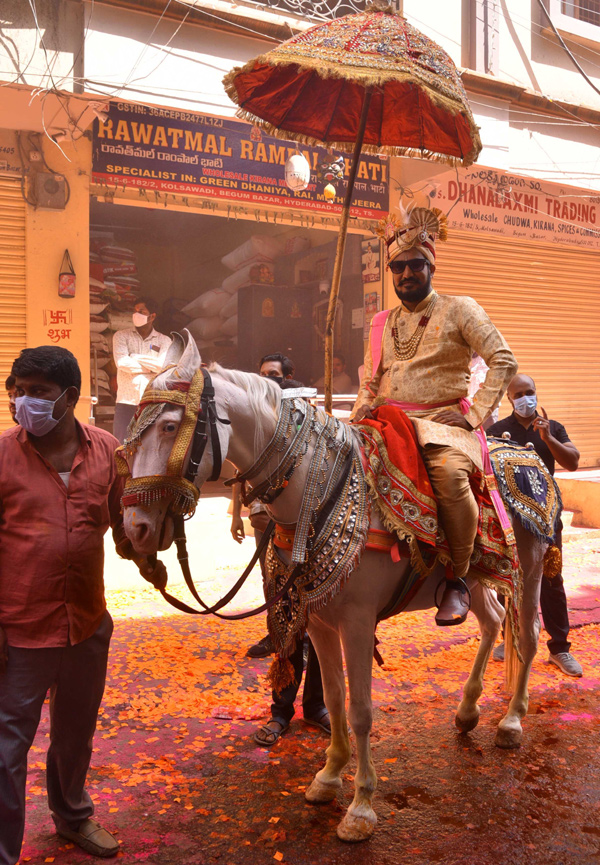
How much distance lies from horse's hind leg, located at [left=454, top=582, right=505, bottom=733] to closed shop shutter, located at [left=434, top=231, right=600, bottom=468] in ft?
26.0

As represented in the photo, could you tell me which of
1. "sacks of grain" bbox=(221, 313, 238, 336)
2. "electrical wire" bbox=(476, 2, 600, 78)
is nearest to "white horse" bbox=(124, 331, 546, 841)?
"sacks of grain" bbox=(221, 313, 238, 336)

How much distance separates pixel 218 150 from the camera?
8.49 meters

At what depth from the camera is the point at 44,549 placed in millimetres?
2742

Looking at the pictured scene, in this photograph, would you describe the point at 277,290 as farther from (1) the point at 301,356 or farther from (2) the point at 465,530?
(2) the point at 465,530

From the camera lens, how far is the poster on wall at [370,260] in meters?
10.6

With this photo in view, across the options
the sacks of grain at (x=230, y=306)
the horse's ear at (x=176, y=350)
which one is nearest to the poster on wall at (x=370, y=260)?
the sacks of grain at (x=230, y=306)

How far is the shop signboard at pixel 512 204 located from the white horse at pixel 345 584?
8.13 m

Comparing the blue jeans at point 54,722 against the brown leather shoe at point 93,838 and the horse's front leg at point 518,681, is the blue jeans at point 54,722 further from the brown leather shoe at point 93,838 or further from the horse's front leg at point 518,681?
the horse's front leg at point 518,681

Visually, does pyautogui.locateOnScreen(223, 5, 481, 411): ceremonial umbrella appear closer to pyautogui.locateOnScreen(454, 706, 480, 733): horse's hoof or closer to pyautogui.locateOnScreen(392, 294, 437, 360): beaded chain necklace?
pyautogui.locateOnScreen(392, 294, 437, 360): beaded chain necklace

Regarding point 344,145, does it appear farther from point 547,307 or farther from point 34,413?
point 547,307

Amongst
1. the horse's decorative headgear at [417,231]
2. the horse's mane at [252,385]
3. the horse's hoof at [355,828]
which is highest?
the horse's decorative headgear at [417,231]

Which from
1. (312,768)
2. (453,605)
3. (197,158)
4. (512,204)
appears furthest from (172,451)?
(512,204)

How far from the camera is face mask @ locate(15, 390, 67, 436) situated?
2691 mm

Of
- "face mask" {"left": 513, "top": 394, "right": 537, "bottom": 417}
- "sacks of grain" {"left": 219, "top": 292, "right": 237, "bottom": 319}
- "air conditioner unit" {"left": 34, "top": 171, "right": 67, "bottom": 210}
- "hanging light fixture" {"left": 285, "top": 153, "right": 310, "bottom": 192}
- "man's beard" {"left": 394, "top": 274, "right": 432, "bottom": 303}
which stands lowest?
"face mask" {"left": 513, "top": 394, "right": 537, "bottom": 417}
